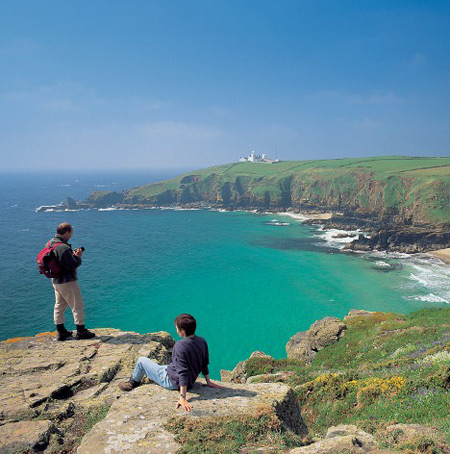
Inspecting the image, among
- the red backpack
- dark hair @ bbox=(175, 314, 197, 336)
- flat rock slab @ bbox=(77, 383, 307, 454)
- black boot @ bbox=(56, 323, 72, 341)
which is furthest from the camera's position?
black boot @ bbox=(56, 323, 72, 341)

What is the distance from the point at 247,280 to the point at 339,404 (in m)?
51.9

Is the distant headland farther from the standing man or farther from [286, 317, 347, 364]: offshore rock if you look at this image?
the standing man

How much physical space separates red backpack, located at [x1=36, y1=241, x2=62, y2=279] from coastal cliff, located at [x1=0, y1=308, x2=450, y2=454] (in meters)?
2.74

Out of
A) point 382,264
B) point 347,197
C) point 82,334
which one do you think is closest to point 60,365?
point 82,334

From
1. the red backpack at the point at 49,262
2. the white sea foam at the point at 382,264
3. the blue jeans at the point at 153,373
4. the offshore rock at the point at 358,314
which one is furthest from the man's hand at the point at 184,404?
the white sea foam at the point at 382,264

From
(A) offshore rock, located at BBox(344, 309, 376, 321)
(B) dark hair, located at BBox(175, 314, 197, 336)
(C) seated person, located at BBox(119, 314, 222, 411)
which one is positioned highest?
(B) dark hair, located at BBox(175, 314, 197, 336)

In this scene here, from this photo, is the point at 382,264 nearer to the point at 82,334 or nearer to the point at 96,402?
the point at 82,334

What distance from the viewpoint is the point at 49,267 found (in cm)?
965

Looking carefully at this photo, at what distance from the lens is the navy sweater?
6.23 meters

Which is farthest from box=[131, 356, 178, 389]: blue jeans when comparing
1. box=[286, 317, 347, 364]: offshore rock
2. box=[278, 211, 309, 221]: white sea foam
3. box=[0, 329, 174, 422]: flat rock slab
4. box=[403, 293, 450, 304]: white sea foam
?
box=[278, 211, 309, 221]: white sea foam

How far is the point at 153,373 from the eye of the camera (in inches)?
273

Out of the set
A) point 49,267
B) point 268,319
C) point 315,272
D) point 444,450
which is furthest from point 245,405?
point 315,272

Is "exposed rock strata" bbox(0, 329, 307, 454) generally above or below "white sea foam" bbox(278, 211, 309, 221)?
above

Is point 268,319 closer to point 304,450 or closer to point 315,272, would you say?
point 315,272
